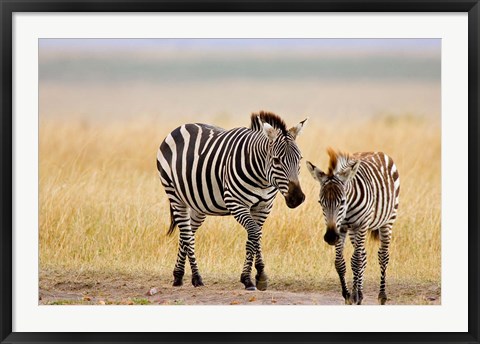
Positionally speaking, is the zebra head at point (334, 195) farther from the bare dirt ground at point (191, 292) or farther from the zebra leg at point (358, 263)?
the bare dirt ground at point (191, 292)

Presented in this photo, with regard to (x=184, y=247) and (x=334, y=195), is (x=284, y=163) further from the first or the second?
(x=184, y=247)

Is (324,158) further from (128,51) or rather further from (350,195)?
(128,51)

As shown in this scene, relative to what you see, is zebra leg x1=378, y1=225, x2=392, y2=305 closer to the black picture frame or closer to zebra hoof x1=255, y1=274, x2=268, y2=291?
zebra hoof x1=255, y1=274, x2=268, y2=291

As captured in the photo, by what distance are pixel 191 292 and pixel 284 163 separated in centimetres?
220

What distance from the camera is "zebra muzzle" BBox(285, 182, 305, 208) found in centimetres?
1037

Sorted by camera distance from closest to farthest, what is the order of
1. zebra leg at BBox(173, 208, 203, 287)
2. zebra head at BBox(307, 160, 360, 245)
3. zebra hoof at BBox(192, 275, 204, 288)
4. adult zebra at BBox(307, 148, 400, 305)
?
zebra head at BBox(307, 160, 360, 245)
adult zebra at BBox(307, 148, 400, 305)
zebra hoof at BBox(192, 275, 204, 288)
zebra leg at BBox(173, 208, 203, 287)

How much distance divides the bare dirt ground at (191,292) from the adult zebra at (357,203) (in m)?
0.51

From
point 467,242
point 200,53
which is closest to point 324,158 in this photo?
point 467,242

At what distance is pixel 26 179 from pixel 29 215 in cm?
38

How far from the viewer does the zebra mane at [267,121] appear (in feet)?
36.2

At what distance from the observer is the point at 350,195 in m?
10.5

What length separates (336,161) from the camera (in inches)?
408

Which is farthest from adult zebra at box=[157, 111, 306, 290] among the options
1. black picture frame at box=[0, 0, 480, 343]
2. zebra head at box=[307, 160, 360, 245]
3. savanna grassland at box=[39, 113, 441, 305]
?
black picture frame at box=[0, 0, 480, 343]
